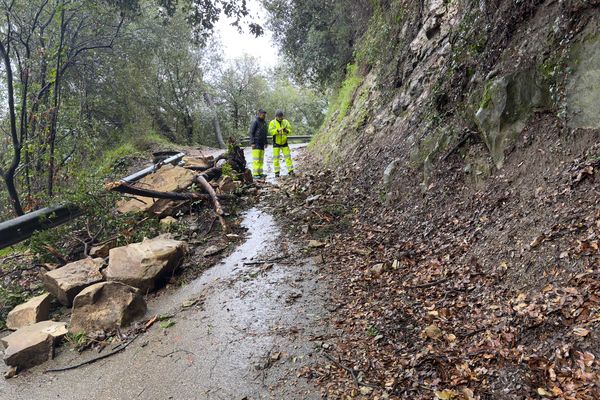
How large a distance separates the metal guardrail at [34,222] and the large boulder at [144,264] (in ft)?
4.61

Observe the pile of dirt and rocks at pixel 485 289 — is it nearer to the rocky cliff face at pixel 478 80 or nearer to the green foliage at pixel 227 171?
the rocky cliff face at pixel 478 80

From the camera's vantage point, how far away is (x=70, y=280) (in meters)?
4.76

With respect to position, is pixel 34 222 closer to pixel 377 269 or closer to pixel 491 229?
pixel 377 269

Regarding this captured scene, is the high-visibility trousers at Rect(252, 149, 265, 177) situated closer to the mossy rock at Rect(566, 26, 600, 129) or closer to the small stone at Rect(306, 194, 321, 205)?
the small stone at Rect(306, 194, 321, 205)

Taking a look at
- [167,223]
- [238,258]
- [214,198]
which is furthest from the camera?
[214,198]

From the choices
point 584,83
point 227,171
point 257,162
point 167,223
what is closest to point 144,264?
point 167,223

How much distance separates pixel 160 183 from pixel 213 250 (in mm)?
2815

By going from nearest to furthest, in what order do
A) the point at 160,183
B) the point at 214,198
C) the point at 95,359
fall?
the point at 95,359
the point at 214,198
the point at 160,183

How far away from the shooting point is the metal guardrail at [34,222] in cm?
508

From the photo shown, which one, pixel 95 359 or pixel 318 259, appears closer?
pixel 95 359

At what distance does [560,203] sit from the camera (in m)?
3.35

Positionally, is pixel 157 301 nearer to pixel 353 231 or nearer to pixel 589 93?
pixel 353 231

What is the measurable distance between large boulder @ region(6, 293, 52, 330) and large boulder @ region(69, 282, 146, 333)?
620mm

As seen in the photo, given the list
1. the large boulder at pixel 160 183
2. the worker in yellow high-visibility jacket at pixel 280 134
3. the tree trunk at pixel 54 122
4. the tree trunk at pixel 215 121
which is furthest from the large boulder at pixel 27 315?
the tree trunk at pixel 215 121
